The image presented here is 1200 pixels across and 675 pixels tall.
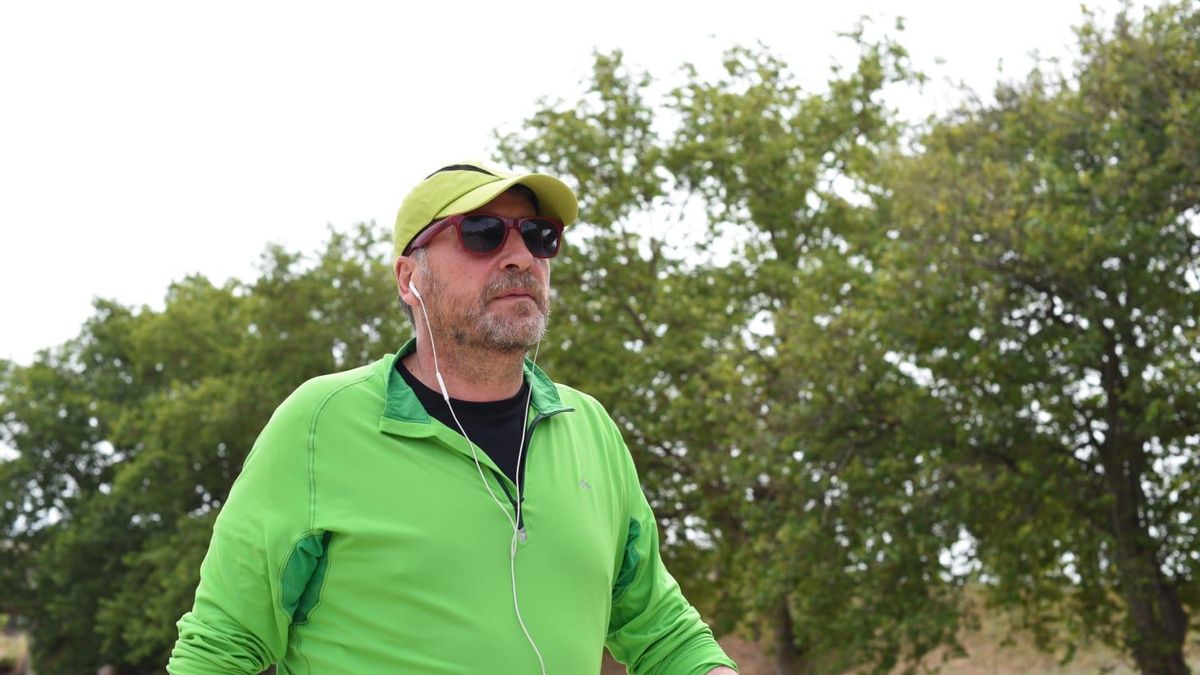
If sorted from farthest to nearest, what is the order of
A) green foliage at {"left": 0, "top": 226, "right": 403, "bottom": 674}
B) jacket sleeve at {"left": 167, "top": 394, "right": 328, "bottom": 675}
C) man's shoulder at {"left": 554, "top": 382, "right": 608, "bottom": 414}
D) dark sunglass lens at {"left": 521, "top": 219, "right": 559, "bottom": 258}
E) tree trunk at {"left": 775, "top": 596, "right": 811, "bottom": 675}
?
green foliage at {"left": 0, "top": 226, "right": 403, "bottom": 674} < tree trunk at {"left": 775, "top": 596, "right": 811, "bottom": 675} < man's shoulder at {"left": 554, "top": 382, "right": 608, "bottom": 414} < dark sunglass lens at {"left": 521, "top": 219, "right": 559, "bottom": 258} < jacket sleeve at {"left": 167, "top": 394, "right": 328, "bottom": 675}

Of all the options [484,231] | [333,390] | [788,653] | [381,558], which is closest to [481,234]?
[484,231]

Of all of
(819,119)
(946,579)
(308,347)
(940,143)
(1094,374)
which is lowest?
(946,579)

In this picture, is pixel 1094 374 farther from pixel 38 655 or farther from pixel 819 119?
pixel 38 655

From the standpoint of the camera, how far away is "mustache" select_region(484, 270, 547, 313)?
2.77 m

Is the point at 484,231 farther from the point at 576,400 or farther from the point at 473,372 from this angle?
the point at 576,400

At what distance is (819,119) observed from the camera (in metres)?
25.3

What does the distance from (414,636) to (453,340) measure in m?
0.58

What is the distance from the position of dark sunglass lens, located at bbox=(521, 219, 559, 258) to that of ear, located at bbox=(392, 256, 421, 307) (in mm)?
237

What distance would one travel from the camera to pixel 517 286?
2.79 m

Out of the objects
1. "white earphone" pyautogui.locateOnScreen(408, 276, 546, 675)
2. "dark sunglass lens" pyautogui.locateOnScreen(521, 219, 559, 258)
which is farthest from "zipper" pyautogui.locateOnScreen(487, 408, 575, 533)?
"dark sunglass lens" pyautogui.locateOnScreen(521, 219, 559, 258)

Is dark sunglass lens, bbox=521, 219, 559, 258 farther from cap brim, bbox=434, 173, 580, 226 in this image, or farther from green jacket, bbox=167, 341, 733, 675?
green jacket, bbox=167, 341, 733, 675

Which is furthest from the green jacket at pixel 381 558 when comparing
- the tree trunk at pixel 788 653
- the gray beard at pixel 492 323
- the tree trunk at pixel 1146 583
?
the tree trunk at pixel 788 653

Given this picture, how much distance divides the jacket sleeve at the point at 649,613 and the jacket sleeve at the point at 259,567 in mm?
694

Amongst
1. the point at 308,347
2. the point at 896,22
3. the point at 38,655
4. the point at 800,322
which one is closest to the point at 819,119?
the point at 896,22
